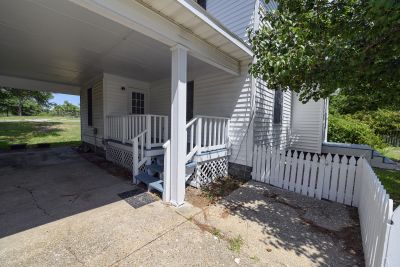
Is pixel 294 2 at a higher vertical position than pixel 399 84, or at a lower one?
higher

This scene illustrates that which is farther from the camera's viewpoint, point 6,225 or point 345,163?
point 345,163

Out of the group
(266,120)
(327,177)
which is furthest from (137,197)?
(266,120)

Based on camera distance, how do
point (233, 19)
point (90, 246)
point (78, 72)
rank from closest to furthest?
point (90, 246), point (233, 19), point (78, 72)

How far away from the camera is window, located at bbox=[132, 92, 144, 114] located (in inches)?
328

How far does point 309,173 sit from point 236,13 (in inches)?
196

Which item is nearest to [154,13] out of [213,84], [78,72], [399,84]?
[213,84]

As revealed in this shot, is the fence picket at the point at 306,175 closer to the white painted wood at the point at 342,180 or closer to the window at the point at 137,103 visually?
the white painted wood at the point at 342,180

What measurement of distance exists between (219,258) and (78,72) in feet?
26.2

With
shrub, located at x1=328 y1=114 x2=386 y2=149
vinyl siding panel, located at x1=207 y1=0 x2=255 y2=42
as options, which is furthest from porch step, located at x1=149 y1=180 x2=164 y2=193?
shrub, located at x1=328 y1=114 x2=386 y2=149

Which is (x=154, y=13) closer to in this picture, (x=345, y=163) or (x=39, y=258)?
(x=39, y=258)

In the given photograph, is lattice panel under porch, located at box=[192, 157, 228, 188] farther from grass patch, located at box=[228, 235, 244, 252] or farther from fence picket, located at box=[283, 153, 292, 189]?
grass patch, located at box=[228, 235, 244, 252]

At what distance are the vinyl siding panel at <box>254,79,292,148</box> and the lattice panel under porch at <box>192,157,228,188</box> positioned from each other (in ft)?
3.98

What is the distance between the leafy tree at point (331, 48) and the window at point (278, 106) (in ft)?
11.0

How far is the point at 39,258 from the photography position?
2383 mm
